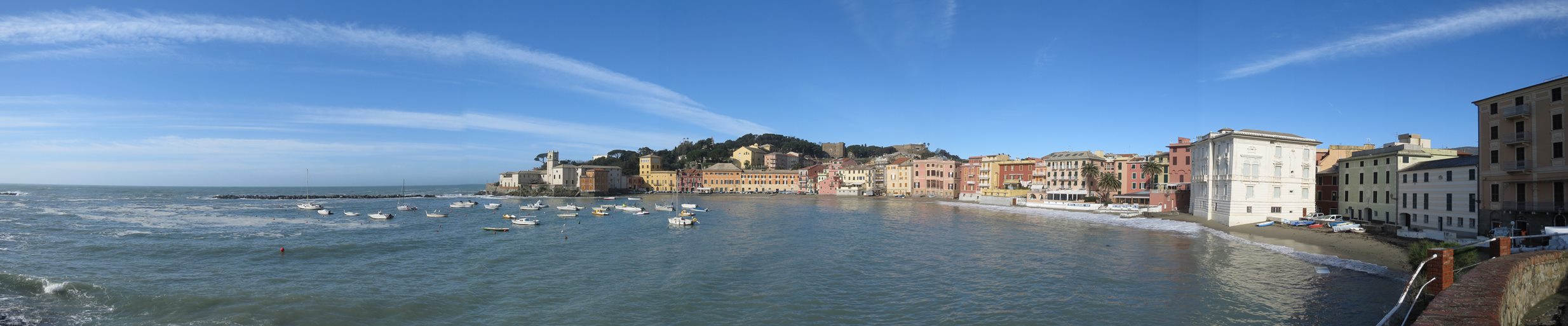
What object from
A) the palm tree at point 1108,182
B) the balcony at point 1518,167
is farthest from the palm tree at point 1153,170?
the balcony at point 1518,167

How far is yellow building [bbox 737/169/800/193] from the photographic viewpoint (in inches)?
5138

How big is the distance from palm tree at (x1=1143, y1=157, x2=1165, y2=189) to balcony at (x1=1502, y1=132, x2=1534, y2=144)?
37786mm

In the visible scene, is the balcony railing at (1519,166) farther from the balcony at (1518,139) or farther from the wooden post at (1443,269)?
the wooden post at (1443,269)

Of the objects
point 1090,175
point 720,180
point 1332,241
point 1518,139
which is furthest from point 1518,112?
point 720,180

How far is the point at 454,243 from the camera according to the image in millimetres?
35406

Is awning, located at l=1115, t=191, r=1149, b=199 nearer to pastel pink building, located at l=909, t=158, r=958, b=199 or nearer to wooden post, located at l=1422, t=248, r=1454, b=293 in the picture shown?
pastel pink building, located at l=909, t=158, r=958, b=199

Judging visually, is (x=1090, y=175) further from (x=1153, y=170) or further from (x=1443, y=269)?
(x=1443, y=269)

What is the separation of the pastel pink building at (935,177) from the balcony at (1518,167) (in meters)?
71.3

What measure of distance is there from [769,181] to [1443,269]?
119 m

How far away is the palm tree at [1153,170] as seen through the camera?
64.4 metres

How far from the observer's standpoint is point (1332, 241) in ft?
100

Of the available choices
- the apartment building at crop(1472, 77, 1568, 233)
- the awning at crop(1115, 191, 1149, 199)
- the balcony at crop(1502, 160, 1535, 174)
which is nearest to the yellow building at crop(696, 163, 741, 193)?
the awning at crop(1115, 191, 1149, 199)

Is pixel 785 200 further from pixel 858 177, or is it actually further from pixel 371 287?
pixel 371 287

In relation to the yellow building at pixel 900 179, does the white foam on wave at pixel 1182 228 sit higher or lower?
lower
